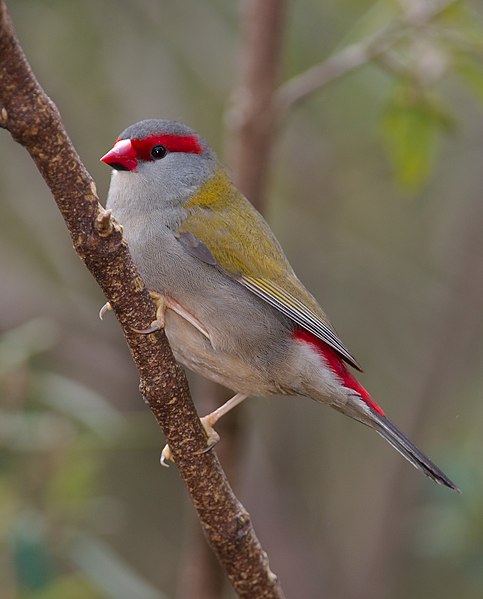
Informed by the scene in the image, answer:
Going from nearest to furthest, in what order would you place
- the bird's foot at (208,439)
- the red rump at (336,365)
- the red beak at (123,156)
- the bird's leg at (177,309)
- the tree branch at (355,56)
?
the bird's foot at (208,439), the bird's leg at (177,309), the red rump at (336,365), the red beak at (123,156), the tree branch at (355,56)

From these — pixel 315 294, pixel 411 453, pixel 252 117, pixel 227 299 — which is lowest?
pixel 315 294

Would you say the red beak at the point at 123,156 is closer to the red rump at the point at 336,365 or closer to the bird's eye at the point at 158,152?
the bird's eye at the point at 158,152

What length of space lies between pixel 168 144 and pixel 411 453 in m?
1.43

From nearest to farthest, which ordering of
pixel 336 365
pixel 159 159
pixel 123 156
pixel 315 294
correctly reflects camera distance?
1. pixel 336 365
2. pixel 123 156
3. pixel 159 159
4. pixel 315 294

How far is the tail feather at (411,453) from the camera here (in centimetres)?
304

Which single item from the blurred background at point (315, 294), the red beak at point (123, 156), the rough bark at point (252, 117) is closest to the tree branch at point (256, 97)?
the rough bark at point (252, 117)

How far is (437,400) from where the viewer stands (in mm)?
5531

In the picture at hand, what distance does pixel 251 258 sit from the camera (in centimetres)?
341

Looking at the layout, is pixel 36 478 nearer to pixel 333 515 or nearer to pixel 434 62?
pixel 434 62

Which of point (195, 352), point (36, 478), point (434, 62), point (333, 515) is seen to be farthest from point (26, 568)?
point (333, 515)

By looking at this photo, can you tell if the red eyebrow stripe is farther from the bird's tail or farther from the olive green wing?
the bird's tail

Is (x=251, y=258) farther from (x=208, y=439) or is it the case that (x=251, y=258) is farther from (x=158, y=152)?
(x=208, y=439)

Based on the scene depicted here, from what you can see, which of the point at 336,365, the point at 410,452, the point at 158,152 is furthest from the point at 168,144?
the point at 410,452

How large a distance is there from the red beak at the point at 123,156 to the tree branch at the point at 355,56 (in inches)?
40.0
